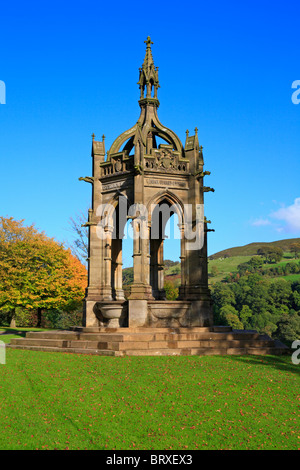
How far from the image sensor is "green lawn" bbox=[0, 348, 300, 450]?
271 inches

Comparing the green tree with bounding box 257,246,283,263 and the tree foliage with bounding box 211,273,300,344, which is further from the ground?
the green tree with bounding box 257,246,283,263

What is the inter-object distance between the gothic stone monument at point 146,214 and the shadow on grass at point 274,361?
147 inches

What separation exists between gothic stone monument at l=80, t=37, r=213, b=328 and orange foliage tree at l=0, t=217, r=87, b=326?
17352mm

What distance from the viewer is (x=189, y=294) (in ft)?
58.6

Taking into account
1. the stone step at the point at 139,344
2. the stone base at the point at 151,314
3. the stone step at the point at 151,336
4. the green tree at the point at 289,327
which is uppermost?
the stone base at the point at 151,314

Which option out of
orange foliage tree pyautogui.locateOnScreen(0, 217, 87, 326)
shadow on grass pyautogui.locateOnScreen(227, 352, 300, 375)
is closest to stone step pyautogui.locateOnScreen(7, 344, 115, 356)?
shadow on grass pyautogui.locateOnScreen(227, 352, 300, 375)

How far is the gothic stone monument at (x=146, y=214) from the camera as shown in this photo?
668 inches

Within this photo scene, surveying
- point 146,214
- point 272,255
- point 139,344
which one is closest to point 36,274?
point 146,214

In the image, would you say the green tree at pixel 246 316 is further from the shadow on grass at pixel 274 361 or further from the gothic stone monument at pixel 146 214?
the shadow on grass at pixel 274 361

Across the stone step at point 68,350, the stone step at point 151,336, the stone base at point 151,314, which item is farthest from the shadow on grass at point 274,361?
the stone step at point 68,350

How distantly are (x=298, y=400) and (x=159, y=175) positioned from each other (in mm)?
11291

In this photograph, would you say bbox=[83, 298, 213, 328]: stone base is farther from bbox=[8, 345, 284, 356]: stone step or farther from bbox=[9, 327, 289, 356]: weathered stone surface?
bbox=[8, 345, 284, 356]: stone step

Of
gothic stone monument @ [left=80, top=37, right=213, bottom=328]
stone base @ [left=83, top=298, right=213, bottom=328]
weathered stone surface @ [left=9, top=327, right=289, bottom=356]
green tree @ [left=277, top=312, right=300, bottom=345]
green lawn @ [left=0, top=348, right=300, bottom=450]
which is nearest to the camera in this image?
green lawn @ [left=0, top=348, right=300, bottom=450]
